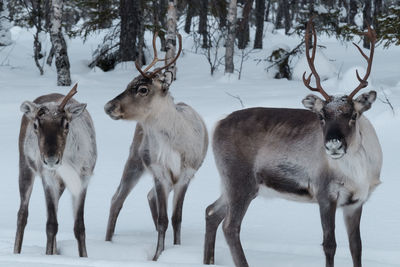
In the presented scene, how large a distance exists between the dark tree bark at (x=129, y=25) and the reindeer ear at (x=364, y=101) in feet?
37.4

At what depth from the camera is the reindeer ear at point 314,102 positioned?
462cm

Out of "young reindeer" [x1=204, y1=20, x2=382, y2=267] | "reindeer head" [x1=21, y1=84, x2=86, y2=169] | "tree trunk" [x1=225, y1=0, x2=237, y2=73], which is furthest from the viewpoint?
"tree trunk" [x1=225, y1=0, x2=237, y2=73]

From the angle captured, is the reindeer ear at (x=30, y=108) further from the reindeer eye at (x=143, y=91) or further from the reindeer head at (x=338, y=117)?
the reindeer head at (x=338, y=117)

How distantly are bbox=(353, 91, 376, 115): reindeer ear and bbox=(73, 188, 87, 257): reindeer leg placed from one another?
2219 mm

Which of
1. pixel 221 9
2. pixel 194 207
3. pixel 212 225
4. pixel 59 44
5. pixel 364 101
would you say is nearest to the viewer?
pixel 364 101

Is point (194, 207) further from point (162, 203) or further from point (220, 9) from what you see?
point (220, 9)

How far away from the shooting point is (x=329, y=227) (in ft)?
14.9

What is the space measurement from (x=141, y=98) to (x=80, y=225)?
3.80ft

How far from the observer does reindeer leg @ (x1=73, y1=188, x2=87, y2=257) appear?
5.37 m

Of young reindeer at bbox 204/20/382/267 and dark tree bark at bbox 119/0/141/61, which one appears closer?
young reindeer at bbox 204/20/382/267

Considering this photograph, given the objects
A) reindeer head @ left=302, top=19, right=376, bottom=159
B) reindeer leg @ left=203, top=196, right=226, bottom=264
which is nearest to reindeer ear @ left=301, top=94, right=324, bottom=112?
reindeer head @ left=302, top=19, right=376, bottom=159

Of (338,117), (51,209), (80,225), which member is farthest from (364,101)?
(51,209)

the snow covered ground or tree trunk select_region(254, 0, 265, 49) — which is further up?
tree trunk select_region(254, 0, 265, 49)

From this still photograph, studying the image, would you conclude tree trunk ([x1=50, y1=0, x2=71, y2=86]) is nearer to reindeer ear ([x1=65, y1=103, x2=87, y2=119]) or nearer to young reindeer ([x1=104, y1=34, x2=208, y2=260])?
young reindeer ([x1=104, y1=34, x2=208, y2=260])
